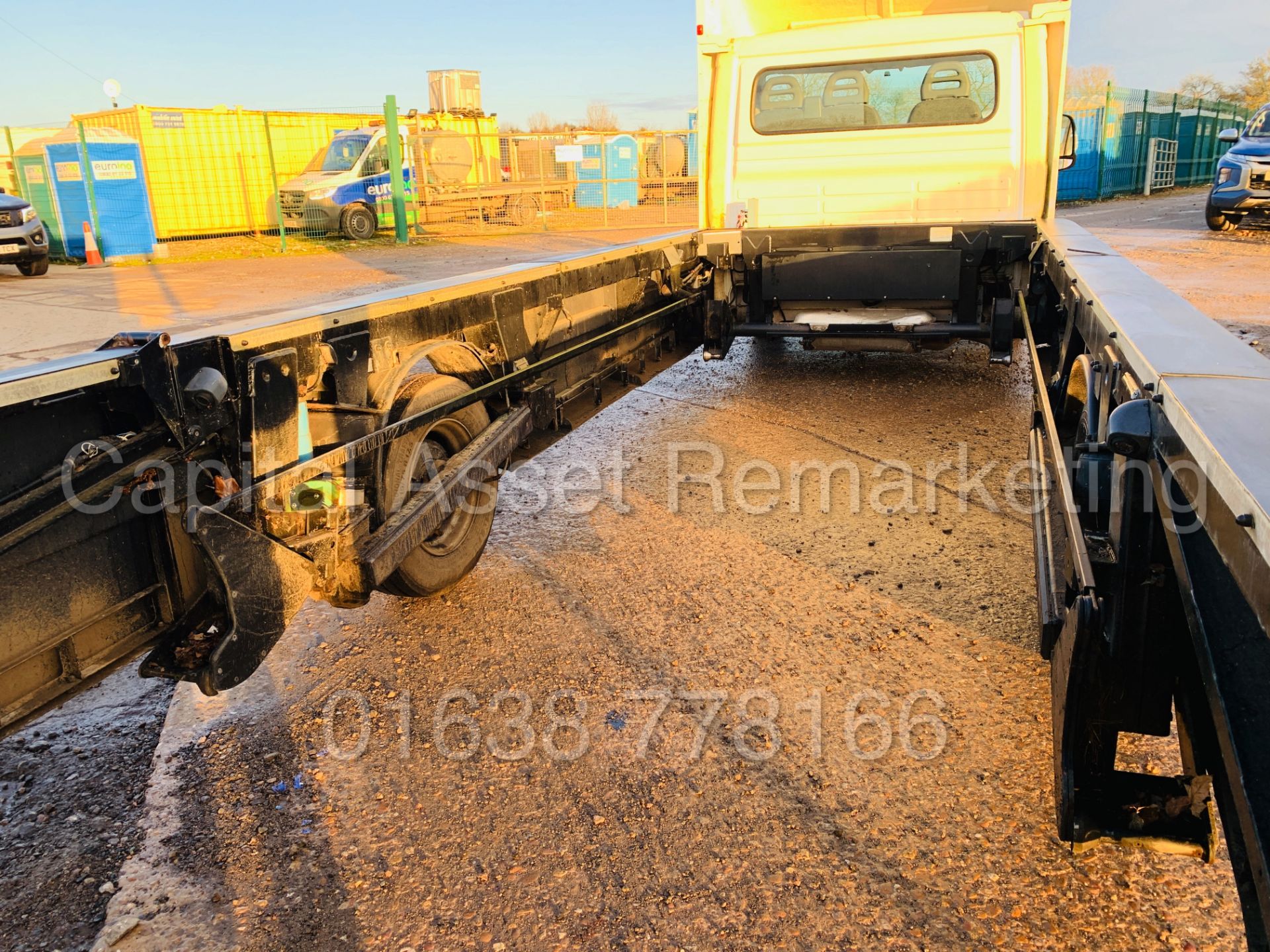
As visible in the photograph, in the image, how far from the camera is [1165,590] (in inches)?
73.5

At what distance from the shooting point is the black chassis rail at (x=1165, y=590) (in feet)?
4.32

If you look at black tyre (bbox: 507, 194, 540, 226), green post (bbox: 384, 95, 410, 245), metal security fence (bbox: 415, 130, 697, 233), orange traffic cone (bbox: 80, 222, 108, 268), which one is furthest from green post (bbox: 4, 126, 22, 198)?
black tyre (bbox: 507, 194, 540, 226)

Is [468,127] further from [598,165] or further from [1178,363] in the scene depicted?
[1178,363]

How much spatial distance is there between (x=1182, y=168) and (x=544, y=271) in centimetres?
3095

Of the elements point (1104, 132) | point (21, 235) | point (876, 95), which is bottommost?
point (21, 235)

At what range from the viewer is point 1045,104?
6.04 metres

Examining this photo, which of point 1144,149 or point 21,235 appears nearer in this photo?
point 21,235

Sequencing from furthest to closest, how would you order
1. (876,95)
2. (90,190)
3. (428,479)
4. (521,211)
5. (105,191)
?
(521,211) < (105,191) < (90,190) < (876,95) < (428,479)

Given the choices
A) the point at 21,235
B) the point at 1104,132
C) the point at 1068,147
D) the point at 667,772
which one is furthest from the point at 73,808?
the point at 1104,132

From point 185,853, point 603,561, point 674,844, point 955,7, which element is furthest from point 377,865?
point 955,7

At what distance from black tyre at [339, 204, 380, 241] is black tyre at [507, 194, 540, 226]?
11.4ft

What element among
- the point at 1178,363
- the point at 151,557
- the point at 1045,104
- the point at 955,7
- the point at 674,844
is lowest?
the point at 674,844

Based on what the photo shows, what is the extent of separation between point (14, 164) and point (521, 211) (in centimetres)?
1004

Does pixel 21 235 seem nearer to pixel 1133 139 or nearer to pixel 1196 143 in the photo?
pixel 1133 139
